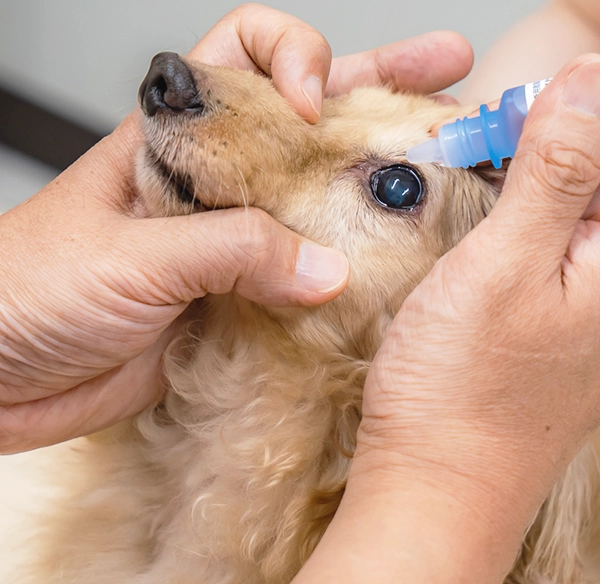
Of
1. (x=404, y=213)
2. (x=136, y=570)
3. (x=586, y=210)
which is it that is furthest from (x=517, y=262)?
(x=136, y=570)

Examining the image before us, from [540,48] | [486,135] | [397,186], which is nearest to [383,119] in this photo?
[397,186]

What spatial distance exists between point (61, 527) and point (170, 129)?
0.78m

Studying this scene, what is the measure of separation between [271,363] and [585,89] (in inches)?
24.8

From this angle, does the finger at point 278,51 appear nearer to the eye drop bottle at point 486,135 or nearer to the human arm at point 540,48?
the eye drop bottle at point 486,135

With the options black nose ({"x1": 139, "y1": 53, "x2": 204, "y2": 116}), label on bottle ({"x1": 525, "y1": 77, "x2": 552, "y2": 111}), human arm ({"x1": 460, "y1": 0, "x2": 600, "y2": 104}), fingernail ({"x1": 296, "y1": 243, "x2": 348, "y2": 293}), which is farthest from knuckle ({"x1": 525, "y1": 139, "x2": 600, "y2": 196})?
human arm ({"x1": 460, "y1": 0, "x2": 600, "y2": 104})

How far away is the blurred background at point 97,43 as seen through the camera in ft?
7.00

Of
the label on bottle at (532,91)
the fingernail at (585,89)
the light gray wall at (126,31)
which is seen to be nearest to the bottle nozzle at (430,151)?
the label on bottle at (532,91)

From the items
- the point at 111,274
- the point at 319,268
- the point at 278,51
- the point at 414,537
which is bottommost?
the point at 414,537

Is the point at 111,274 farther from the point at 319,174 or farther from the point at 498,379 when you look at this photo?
the point at 498,379

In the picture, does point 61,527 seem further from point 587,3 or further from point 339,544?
point 587,3

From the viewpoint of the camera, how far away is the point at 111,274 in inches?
37.2

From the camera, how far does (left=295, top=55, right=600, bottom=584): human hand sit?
0.78m

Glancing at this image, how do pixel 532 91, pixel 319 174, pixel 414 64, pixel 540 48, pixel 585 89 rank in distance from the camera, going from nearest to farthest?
pixel 585 89 → pixel 532 91 → pixel 319 174 → pixel 414 64 → pixel 540 48

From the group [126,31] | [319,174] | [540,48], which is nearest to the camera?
[319,174]
